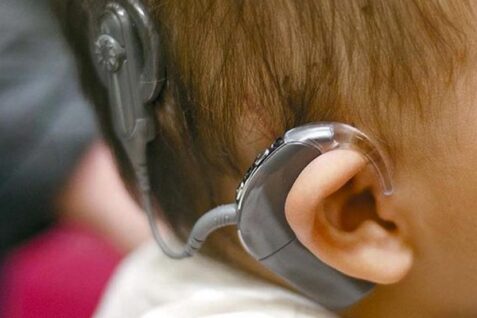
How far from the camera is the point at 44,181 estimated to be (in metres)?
1.08

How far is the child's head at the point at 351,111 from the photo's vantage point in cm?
58

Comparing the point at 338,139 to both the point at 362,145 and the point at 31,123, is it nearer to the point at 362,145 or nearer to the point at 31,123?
the point at 362,145

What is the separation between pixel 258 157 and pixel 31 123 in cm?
52

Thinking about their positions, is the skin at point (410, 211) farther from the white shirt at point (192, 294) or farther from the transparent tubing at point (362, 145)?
the white shirt at point (192, 294)

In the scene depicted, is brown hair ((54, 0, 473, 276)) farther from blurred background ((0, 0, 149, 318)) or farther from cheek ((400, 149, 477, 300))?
blurred background ((0, 0, 149, 318))

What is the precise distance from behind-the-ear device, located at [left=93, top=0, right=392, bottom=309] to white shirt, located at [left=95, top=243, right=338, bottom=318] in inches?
1.4

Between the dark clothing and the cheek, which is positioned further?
the dark clothing

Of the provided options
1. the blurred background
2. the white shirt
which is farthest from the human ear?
the blurred background

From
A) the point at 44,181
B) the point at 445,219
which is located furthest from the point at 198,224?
the point at 44,181

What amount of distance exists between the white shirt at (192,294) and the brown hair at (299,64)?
0.47ft

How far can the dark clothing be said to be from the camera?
1.05m

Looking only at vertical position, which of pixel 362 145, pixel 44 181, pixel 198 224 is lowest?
pixel 44 181

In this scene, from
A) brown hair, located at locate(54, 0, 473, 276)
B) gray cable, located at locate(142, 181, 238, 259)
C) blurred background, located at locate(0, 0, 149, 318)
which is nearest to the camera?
brown hair, located at locate(54, 0, 473, 276)

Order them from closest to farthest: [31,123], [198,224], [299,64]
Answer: [299,64]
[198,224]
[31,123]
